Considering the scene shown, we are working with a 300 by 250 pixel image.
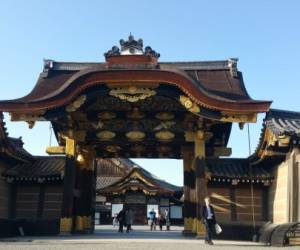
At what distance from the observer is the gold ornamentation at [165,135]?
1888 cm

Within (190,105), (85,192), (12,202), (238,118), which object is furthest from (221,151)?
(12,202)

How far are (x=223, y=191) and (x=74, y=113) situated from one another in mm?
7488

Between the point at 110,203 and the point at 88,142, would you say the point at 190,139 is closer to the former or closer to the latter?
the point at 88,142

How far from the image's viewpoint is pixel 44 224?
18.4m

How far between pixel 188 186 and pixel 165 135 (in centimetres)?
308

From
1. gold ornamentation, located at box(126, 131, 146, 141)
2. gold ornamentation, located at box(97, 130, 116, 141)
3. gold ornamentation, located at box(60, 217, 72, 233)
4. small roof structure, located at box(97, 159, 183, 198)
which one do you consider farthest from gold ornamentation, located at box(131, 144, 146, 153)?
small roof structure, located at box(97, 159, 183, 198)

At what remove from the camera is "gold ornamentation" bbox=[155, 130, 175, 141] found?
18875 millimetres

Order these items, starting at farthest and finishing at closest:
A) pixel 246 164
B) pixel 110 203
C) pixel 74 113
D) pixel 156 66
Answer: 1. pixel 110 203
2. pixel 246 164
3. pixel 74 113
4. pixel 156 66

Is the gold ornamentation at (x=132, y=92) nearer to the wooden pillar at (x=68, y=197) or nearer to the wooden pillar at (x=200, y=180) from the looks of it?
the wooden pillar at (x=200, y=180)

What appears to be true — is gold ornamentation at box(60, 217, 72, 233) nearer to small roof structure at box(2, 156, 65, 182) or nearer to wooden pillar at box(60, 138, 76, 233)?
wooden pillar at box(60, 138, 76, 233)

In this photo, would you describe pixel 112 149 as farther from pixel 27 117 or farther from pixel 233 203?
pixel 233 203

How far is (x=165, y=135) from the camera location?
747 inches

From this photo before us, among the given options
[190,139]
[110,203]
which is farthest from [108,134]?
[110,203]

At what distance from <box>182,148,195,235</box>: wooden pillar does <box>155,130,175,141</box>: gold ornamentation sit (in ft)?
6.64
